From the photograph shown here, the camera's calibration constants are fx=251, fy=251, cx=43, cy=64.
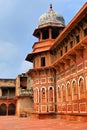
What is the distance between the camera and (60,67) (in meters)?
Result: 27.6

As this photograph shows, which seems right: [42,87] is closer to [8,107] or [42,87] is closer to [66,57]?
[66,57]

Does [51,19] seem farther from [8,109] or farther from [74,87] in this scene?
[8,109]

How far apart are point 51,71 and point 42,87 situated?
2.22m

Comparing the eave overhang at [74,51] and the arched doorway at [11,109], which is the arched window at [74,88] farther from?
the arched doorway at [11,109]

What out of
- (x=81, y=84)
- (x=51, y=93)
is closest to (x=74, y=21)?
(x=81, y=84)

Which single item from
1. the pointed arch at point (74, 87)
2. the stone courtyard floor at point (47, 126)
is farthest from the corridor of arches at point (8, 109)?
the stone courtyard floor at point (47, 126)

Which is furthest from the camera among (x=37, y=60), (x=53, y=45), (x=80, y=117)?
(x=37, y=60)

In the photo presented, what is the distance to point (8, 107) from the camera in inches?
2092

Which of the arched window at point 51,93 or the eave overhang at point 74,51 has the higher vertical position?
the eave overhang at point 74,51

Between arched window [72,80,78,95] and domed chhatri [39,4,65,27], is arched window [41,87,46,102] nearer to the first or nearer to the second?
arched window [72,80,78,95]

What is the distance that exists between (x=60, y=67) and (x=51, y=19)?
8102 millimetres

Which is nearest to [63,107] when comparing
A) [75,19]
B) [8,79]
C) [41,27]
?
[75,19]

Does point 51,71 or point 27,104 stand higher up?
point 51,71

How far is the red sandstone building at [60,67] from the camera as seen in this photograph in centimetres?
2142
